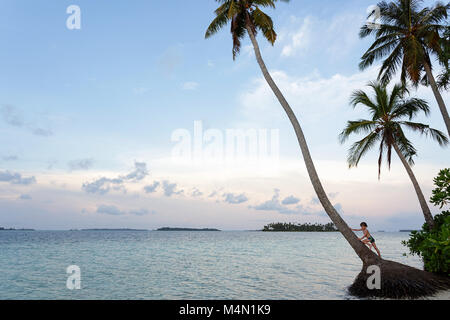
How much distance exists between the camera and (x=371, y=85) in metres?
19.5

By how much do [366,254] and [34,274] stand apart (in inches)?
674

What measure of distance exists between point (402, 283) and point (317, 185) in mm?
Result: 4222

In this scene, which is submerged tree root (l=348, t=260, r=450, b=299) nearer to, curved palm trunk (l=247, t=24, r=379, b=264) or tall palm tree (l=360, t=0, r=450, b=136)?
curved palm trunk (l=247, t=24, r=379, b=264)

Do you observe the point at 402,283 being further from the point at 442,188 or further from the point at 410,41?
the point at 410,41

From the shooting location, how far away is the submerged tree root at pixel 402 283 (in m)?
9.97

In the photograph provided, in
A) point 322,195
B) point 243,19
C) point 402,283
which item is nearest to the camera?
point 402,283

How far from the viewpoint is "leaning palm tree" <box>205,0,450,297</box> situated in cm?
1023

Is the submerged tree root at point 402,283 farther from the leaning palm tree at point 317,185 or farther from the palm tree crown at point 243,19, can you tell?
the palm tree crown at point 243,19

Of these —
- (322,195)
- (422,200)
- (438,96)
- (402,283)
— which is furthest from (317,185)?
(438,96)

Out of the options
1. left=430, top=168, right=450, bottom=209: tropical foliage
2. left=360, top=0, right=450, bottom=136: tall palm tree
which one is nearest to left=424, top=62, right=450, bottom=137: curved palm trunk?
left=360, top=0, right=450, bottom=136: tall palm tree

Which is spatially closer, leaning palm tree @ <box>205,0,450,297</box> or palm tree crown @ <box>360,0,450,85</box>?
leaning palm tree @ <box>205,0,450,297</box>

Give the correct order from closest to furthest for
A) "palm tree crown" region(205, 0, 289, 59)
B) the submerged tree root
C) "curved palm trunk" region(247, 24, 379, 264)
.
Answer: the submerged tree root < "curved palm trunk" region(247, 24, 379, 264) < "palm tree crown" region(205, 0, 289, 59)

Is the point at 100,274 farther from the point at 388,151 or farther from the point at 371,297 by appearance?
the point at 388,151

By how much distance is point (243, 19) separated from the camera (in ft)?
50.8
